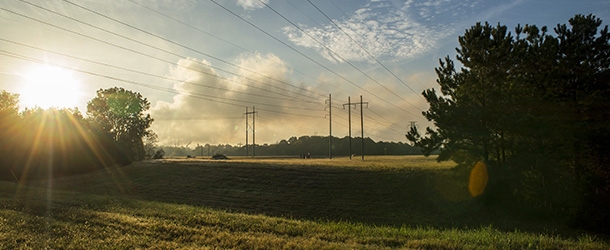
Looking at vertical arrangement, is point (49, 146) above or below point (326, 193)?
Result: above

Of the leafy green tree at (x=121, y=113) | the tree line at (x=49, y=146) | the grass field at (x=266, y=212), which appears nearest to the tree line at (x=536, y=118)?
the grass field at (x=266, y=212)

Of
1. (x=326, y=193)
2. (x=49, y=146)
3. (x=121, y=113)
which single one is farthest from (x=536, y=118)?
(x=121, y=113)

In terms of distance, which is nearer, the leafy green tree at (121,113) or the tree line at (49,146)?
the tree line at (49,146)

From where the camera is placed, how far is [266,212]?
1201 inches

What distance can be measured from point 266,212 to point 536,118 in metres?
24.4

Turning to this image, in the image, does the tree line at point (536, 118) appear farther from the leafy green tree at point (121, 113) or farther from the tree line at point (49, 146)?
the leafy green tree at point (121, 113)

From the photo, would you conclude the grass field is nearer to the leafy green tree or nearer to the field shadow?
the field shadow

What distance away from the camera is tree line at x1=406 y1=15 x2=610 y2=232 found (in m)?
31.6

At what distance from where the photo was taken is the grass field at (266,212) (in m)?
11.8

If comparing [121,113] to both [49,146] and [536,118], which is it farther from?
[536,118]

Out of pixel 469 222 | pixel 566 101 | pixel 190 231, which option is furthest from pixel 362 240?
pixel 566 101

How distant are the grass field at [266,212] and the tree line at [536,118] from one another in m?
2.81

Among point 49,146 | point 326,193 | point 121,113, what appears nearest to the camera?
point 326,193

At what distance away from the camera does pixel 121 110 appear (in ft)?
355
